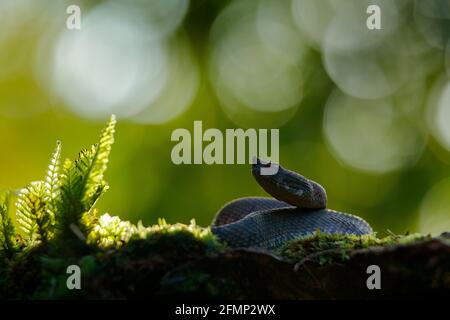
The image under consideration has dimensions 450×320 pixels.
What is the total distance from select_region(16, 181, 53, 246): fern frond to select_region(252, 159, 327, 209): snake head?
6.80 feet

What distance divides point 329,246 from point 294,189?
1.55 meters

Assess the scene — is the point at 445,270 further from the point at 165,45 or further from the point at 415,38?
the point at 415,38

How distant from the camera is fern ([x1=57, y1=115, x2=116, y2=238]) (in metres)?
2.75

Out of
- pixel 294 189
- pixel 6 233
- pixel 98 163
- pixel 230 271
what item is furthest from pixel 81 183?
pixel 294 189

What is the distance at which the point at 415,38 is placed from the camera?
1354cm

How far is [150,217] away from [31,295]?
28.0 ft

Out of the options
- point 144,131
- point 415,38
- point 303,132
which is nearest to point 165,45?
point 144,131

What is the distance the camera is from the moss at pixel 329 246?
2.58 metres

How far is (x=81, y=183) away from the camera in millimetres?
2816

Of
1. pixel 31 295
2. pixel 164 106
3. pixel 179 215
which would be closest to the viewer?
pixel 31 295

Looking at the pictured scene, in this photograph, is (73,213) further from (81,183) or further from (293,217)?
(293,217)

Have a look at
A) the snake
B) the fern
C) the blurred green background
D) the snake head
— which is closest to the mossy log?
the fern

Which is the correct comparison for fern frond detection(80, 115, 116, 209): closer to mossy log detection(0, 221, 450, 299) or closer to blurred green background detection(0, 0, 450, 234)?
mossy log detection(0, 221, 450, 299)

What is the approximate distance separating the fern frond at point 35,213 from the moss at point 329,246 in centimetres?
125
